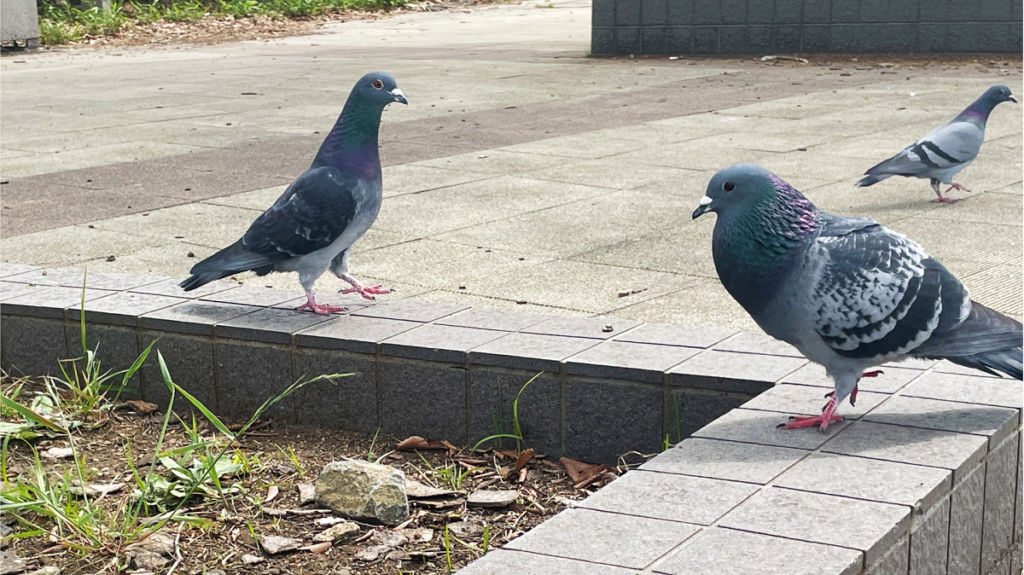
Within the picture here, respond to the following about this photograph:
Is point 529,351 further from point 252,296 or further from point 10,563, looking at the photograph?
point 10,563

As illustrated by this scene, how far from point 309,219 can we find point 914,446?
Answer: 7.94 ft

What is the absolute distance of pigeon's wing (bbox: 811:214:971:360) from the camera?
3236mm

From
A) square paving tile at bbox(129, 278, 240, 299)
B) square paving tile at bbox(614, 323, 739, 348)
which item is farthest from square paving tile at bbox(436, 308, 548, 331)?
square paving tile at bbox(129, 278, 240, 299)

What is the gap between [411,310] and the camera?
14.8 ft

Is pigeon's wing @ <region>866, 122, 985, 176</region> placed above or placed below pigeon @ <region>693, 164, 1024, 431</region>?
below

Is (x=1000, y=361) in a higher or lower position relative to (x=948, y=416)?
higher

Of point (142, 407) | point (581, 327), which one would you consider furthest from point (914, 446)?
point (142, 407)

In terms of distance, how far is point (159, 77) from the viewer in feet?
52.5

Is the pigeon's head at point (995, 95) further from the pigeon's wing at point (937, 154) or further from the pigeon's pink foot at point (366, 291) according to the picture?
the pigeon's pink foot at point (366, 291)

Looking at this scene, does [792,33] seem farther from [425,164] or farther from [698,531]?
[698,531]

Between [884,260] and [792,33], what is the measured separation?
14.0 metres

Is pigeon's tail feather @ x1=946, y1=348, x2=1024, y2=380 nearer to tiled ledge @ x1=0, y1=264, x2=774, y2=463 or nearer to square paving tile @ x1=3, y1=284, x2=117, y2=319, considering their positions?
tiled ledge @ x1=0, y1=264, x2=774, y2=463

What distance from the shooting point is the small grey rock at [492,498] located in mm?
3623

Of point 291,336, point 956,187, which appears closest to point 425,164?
point 956,187
